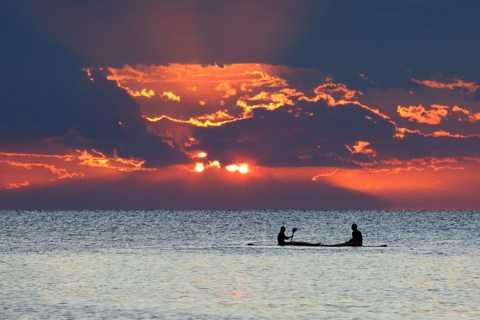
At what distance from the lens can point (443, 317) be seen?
3444 cm

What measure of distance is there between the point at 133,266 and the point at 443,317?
29.3 m

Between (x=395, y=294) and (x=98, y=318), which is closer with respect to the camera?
(x=98, y=318)

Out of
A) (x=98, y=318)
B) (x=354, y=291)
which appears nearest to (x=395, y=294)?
(x=354, y=291)

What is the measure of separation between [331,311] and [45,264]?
3113 centimetres

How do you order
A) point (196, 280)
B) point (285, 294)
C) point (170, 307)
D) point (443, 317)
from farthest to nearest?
point (196, 280) < point (285, 294) < point (170, 307) < point (443, 317)

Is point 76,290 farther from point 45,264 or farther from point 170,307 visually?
point 45,264

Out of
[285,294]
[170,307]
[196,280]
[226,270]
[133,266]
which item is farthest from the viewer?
[133,266]

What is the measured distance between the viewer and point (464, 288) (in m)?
44.4

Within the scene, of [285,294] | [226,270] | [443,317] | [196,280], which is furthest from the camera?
[226,270]

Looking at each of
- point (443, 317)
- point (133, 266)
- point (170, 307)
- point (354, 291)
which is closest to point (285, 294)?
point (354, 291)

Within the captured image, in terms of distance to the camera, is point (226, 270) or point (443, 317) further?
point (226, 270)

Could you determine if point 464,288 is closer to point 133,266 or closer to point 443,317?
point 443,317

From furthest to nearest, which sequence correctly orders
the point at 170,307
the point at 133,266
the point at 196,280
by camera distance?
the point at 133,266 < the point at 196,280 < the point at 170,307

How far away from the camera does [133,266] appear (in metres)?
59.9
